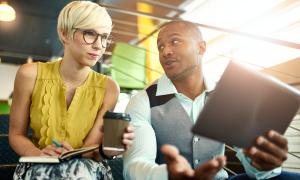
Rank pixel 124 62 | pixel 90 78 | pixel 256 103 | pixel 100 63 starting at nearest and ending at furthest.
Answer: pixel 256 103 < pixel 90 78 < pixel 100 63 < pixel 124 62

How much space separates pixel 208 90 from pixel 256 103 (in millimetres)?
720

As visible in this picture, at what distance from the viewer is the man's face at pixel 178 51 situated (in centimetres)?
172

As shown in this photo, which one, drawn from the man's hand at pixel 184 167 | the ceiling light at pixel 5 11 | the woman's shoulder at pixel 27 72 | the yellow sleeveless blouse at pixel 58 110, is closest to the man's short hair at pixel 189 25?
the yellow sleeveless blouse at pixel 58 110

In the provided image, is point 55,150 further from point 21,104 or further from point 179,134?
point 179,134

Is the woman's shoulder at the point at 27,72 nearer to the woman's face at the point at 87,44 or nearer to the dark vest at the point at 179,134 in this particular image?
the woman's face at the point at 87,44

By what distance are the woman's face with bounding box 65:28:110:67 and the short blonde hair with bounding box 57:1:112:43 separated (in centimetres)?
2

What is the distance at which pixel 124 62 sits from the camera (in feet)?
13.4

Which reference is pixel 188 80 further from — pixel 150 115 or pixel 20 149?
pixel 20 149

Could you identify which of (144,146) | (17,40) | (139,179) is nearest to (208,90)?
(144,146)

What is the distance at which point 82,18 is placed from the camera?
5.15 feet

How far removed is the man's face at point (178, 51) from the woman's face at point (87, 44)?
1.09ft

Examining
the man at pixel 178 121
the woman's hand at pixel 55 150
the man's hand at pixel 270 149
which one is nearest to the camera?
the man's hand at pixel 270 149

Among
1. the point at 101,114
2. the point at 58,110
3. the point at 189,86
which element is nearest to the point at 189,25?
the point at 189,86

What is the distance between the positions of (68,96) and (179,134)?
1.88ft
